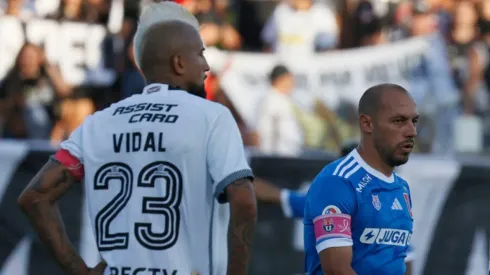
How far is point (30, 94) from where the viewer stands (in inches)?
433

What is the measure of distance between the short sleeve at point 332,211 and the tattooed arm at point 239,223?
0.77 m

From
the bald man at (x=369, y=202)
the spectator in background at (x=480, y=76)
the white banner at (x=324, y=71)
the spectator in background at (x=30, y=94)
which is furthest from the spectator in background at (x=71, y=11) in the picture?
the bald man at (x=369, y=202)

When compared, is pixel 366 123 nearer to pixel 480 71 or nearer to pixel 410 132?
pixel 410 132

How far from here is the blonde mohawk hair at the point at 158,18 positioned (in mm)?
4441

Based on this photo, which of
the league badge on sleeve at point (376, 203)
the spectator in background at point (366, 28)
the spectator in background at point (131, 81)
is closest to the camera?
the league badge on sleeve at point (376, 203)

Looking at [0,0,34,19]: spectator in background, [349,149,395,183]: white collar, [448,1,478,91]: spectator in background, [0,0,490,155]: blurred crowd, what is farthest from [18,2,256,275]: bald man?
[448,1,478,91]: spectator in background

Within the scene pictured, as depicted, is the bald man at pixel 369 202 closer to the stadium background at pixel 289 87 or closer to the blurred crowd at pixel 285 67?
the stadium background at pixel 289 87

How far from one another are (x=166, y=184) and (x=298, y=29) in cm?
893

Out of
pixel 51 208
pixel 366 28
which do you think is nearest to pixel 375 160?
pixel 51 208

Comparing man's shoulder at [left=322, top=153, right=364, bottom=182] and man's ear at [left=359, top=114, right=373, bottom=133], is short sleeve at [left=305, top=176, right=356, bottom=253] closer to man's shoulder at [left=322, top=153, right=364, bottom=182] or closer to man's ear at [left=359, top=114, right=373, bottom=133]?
man's shoulder at [left=322, top=153, right=364, bottom=182]

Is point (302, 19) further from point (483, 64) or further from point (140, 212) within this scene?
point (140, 212)

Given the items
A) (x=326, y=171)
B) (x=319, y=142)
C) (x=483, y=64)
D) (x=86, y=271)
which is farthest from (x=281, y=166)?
(x=483, y=64)

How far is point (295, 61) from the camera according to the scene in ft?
40.7

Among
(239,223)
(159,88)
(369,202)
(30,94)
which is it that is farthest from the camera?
(30,94)
